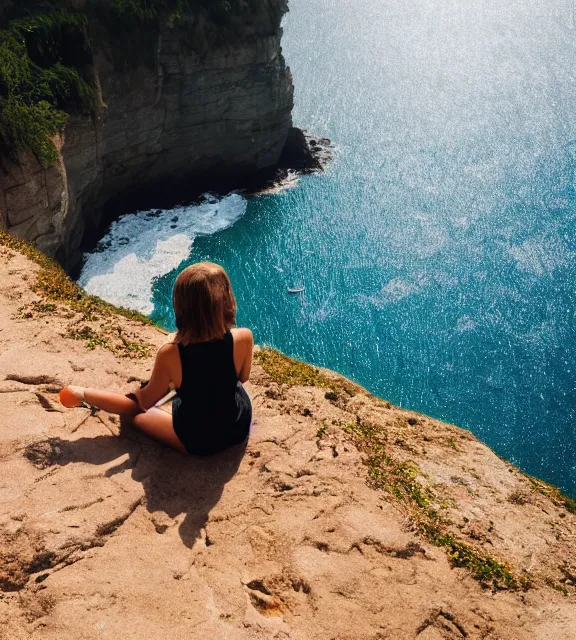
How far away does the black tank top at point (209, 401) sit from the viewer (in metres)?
6.72

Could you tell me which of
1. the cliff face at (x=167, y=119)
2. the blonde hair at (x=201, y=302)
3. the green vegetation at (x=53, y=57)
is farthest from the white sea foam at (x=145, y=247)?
the blonde hair at (x=201, y=302)

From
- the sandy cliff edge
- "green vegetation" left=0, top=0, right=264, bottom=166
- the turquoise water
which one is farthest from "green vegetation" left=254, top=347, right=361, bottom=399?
"green vegetation" left=0, top=0, right=264, bottom=166

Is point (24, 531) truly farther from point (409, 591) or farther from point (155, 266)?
point (155, 266)

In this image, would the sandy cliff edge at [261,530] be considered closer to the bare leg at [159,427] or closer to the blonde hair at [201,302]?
the bare leg at [159,427]

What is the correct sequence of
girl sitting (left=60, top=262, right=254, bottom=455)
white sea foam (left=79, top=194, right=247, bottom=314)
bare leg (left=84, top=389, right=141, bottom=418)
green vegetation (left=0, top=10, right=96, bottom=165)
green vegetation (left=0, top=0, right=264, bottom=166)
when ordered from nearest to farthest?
girl sitting (left=60, top=262, right=254, bottom=455)
bare leg (left=84, top=389, right=141, bottom=418)
green vegetation (left=0, top=10, right=96, bottom=165)
green vegetation (left=0, top=0, right=264, bottom=166)
white sea foam (left=79, top=194, right=247, bottom=314)

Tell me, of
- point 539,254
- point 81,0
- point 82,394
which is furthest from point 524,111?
point 82,394

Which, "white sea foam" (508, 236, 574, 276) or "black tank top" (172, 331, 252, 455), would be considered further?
"white sea foam" (508, 236, 574, 276)

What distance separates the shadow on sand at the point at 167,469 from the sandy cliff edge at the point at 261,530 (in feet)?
0.07

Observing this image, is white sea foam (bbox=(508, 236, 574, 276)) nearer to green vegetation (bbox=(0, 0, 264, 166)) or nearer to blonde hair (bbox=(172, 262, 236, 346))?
green vegetation (bbox=(0, 0, 264, 166))

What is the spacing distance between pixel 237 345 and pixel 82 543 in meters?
2.80

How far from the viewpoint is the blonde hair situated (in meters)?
6.27

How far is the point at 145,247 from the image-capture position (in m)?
29.0

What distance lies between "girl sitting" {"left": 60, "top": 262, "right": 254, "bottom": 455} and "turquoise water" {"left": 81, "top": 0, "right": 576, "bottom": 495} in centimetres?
1477

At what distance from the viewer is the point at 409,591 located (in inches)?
255
